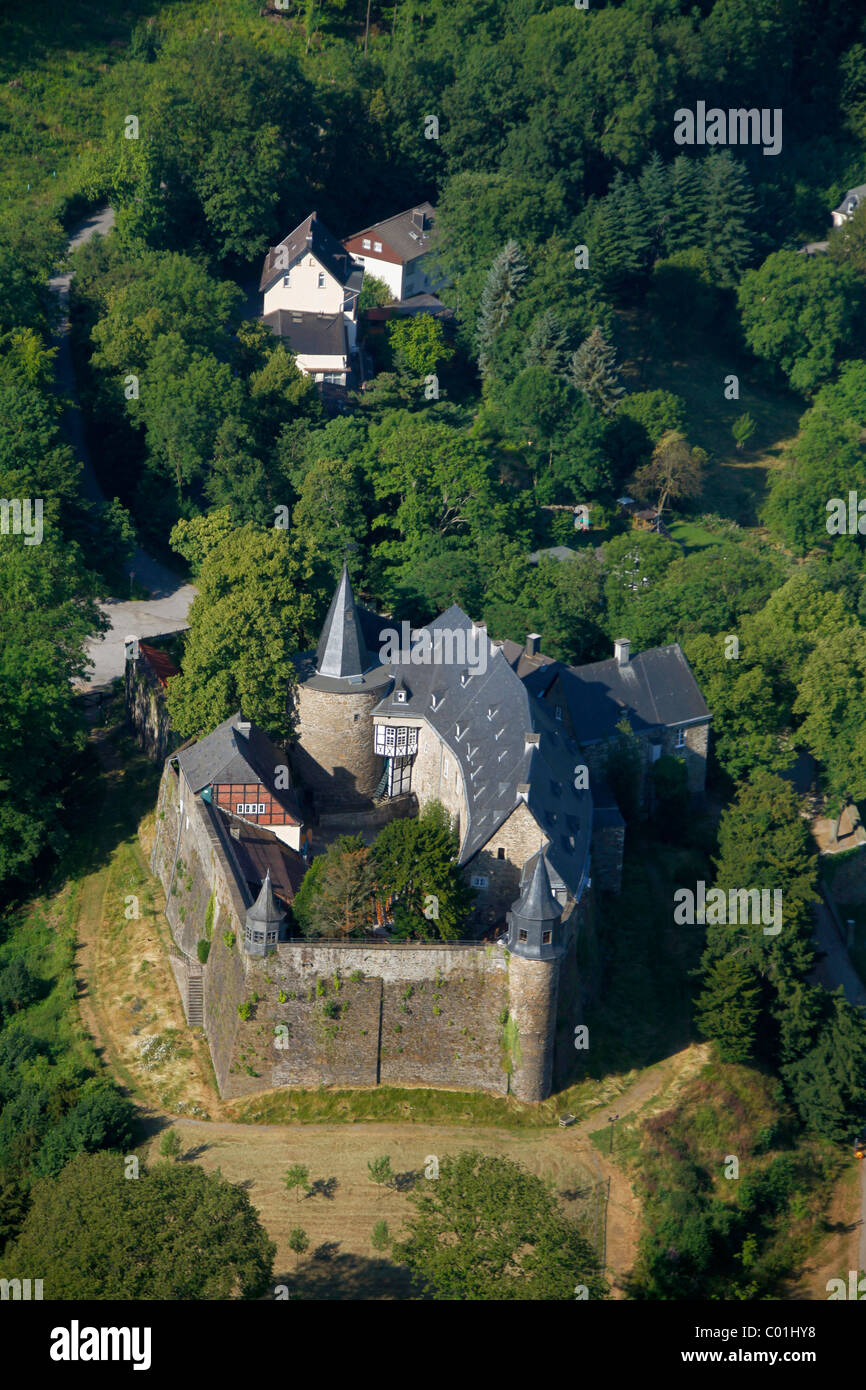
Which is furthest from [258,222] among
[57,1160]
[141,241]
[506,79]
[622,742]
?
[57,1160]

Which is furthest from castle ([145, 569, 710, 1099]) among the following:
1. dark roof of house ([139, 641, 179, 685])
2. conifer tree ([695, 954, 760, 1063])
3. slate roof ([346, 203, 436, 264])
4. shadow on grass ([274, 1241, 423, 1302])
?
slate roof ([346, 203, 436, 264])

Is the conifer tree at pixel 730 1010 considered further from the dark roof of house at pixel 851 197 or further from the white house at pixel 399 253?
the dark roof of house at pixel 851 197

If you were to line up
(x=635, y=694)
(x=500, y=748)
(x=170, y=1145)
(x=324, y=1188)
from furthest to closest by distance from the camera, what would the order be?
(x=635, y=694) → (x=500, y=748) → (x=170, y=1145) → (x=324, y=1188)

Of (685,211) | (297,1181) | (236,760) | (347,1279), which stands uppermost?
(685,211)

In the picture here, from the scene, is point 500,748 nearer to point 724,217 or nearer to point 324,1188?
point 324,1188

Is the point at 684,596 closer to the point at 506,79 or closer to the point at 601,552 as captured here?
the point at 601,552

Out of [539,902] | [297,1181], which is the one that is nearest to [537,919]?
[539,902]
